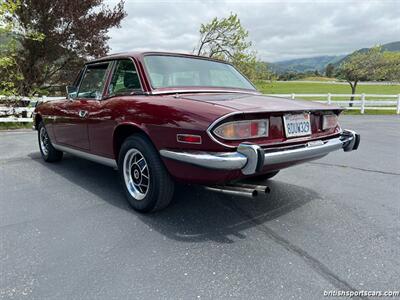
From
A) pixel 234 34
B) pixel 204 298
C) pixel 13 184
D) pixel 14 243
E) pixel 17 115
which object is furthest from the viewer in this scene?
pixel 234 34

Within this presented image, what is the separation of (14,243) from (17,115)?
10.8m

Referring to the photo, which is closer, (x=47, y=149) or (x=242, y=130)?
(x=242, y=130)

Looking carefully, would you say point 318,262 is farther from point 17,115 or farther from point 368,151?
point 17,115

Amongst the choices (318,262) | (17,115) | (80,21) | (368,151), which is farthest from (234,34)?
(318,262)

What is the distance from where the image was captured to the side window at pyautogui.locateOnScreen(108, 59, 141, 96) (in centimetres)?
355

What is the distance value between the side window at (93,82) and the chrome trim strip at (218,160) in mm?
1818

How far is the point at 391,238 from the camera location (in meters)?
2.91

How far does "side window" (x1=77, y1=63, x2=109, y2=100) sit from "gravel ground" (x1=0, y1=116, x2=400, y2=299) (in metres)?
1.18

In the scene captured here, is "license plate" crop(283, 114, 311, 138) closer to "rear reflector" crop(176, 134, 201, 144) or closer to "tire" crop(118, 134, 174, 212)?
"rear reflector" crop(176, 134, 201, 144)

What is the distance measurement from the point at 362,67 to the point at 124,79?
22.5 m

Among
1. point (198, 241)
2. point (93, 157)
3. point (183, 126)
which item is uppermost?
point (183, 126)

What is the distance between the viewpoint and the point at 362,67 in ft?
73.3

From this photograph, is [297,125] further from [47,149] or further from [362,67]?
[362,67]

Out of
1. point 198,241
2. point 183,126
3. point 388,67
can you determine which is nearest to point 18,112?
point 183,126
